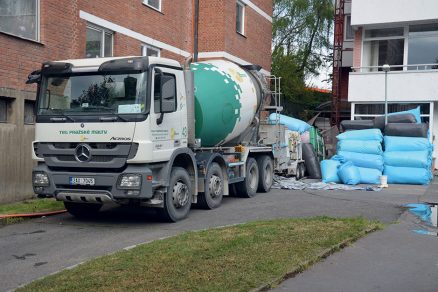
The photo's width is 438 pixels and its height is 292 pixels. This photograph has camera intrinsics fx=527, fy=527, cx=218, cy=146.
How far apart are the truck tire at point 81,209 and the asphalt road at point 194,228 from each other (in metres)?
0.20

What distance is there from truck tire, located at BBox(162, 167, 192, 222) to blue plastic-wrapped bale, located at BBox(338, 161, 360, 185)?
27.2 ft

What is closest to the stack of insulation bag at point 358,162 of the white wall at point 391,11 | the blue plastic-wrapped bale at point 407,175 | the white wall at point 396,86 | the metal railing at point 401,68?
the blue plastic-wrapped bale at point 407,175

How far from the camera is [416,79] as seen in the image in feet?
73.7

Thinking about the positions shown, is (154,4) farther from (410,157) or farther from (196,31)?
(410,157)

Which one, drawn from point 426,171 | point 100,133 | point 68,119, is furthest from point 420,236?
point 426,171

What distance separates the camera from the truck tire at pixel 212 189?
11.1 m

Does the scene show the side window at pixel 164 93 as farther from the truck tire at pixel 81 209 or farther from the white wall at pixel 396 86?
the white wall at pixel 396 86

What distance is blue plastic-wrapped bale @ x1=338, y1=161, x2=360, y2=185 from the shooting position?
1698 cm

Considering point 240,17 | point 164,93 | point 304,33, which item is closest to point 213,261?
point 164,93

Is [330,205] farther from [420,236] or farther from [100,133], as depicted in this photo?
[100,133]

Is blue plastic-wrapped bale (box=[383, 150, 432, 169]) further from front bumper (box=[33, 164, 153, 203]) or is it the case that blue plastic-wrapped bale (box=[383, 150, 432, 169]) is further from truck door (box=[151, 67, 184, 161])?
front bumper (box=[33, 164, 153, 203])

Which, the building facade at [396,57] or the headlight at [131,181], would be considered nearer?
the headlight at [131,181]

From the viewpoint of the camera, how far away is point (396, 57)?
24.2m

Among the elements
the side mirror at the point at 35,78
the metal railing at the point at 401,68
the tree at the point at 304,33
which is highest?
the tree at the point at 304,33
